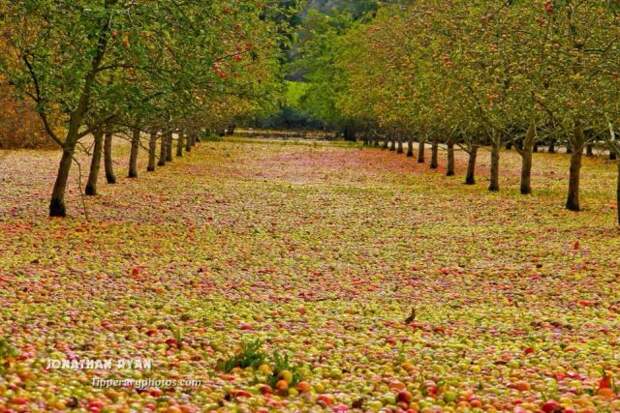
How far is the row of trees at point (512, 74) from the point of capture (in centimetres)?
2634

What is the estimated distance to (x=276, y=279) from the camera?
58.2 feet

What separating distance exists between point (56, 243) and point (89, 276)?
4391mm

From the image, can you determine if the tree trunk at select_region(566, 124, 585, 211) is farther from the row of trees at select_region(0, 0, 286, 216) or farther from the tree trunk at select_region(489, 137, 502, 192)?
the row of trees at select_region(0, 0, 286, 216)

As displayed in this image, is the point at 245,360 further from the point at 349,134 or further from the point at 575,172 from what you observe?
the point at 349,134

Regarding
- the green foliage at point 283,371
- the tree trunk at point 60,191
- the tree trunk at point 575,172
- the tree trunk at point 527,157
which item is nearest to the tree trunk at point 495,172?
the tree trunk at point 527,157

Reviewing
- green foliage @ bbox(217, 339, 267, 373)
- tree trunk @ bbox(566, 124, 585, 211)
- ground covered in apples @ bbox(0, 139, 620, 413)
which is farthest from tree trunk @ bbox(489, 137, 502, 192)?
green foliage @ bbox(217, 339, 267, 373)

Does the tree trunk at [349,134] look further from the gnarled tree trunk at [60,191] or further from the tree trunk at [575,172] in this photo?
the gnarled tree trunk at [60,191]

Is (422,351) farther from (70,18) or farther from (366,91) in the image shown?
(366,91)

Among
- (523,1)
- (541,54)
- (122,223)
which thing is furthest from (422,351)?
(523,1)

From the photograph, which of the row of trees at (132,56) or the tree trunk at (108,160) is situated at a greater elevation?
the row of trees at (132,56)

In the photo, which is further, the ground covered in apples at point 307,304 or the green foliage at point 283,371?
the green foliage at point 283,371

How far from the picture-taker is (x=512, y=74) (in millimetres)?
32312

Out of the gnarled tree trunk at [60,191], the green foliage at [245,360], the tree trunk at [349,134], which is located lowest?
the green foliage at [245,360]

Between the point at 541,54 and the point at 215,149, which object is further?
the point at 215,149
